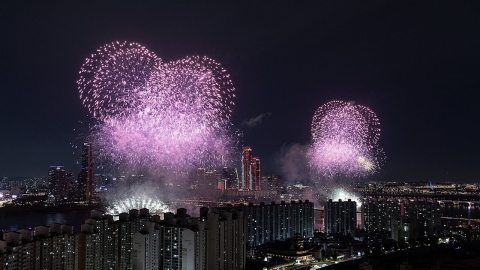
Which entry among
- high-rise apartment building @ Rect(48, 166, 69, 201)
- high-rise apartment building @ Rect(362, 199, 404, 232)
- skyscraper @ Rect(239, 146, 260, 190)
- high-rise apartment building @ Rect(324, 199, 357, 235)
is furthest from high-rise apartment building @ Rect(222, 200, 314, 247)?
high-rise apartment building @ Rect(48, 166, 69, 201)

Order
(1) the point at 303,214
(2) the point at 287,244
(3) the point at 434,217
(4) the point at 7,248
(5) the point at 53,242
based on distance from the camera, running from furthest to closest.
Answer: (3) the point at 434,217, (1) the point at 303,214, (2) the point at 287,244, (5) the point at 53,242, (4) the point at 7,248

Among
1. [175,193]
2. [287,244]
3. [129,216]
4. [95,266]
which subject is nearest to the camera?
[95,266]

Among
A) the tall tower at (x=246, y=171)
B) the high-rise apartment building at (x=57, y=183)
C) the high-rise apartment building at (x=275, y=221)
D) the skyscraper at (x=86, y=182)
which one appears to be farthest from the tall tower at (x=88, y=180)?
the high-rise apartment building at (x=275, y=221)

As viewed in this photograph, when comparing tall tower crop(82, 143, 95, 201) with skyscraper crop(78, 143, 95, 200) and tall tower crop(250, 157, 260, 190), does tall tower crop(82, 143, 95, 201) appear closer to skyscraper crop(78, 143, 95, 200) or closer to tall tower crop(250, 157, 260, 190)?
skyscraper crop(78, 143, 95, 200)

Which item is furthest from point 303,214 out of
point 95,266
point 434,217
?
point 95,266

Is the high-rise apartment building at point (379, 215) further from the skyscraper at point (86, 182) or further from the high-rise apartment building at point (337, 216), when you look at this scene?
the skyscraper at point (86, 182)

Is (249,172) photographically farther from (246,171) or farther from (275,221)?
(275,221)

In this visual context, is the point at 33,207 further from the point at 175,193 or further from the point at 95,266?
the point at 95,266

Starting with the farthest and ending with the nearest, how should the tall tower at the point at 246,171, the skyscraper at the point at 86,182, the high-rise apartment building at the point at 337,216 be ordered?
the tall tower at the point at 246,171 → the skyscraper at the point at 86,182 → the high-rise apartment building at the point at 337,216
